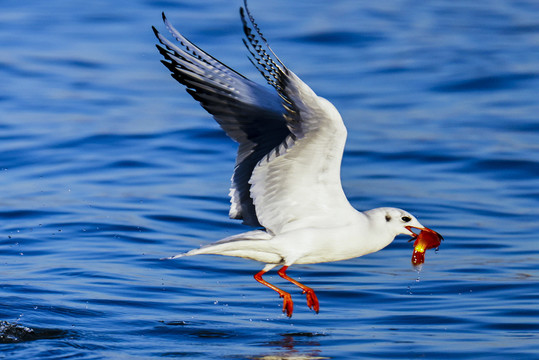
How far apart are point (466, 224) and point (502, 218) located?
50cm

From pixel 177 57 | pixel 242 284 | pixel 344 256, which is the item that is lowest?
pixel 242 284

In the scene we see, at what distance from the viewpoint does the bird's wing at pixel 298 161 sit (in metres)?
7.09

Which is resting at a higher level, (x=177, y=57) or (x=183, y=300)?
(x=177, y=57)

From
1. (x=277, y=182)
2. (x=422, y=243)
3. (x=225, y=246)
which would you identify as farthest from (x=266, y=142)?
(x=422, y=243)

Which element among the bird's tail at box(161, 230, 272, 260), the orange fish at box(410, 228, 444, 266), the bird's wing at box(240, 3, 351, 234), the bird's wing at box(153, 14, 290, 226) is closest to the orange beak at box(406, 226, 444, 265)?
the orange fish at box(410, 228, 444, 266)

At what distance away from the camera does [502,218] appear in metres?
12.4

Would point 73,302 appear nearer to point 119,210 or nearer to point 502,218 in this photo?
point 119,210

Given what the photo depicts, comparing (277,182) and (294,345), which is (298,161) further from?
(294,345)

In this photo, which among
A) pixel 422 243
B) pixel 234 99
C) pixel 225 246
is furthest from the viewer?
pixel 422 243

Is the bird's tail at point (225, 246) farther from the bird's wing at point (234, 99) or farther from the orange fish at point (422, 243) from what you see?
the orange fish at point (422, 243)

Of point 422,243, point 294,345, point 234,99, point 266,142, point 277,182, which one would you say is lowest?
point 294,345

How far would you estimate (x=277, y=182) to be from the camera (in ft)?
26.0

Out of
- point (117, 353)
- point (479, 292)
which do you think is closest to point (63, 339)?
point (117, 353)

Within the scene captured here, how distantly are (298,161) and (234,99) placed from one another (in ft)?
2.30
